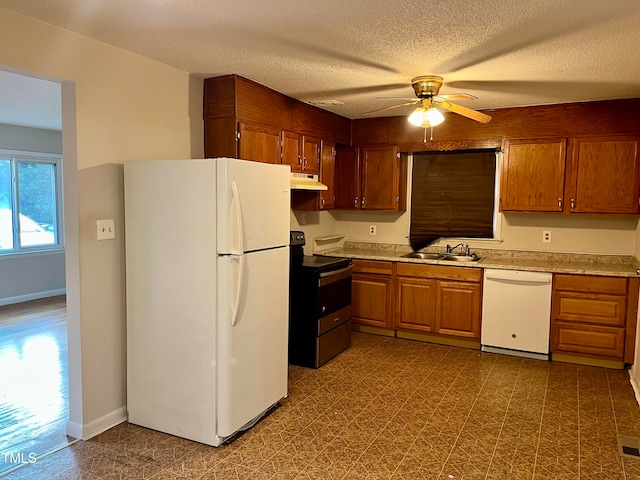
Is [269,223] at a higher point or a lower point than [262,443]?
higher

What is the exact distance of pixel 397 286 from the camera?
477 centimetres

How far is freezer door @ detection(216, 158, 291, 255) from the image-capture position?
261 centimetres

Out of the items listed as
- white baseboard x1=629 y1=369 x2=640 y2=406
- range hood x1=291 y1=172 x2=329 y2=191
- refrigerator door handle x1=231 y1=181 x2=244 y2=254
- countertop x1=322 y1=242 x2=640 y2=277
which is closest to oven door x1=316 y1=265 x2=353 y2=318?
countertop x1=322 y1=242 x2=640 y2=277

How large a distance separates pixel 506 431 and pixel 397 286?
6.54ft

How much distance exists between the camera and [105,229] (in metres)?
2.86

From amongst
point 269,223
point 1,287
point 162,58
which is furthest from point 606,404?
point 1,287

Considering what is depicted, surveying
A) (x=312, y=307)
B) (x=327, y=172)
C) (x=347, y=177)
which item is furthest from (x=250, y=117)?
(x=347, y=177)

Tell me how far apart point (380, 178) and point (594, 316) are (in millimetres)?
2369

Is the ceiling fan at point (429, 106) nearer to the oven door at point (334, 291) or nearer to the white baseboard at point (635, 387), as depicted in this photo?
the oven door at point (334, 291)

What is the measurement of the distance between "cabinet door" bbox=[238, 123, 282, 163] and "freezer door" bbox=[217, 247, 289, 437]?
2.84ft

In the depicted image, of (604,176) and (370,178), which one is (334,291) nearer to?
(370,178)

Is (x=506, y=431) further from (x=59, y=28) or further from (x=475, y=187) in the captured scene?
(x=59, y=28)

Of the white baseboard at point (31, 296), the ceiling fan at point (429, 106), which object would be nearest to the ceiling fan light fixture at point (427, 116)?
the ceiling fan at point (429, 106)

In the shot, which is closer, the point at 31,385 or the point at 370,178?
the point at 31,385
